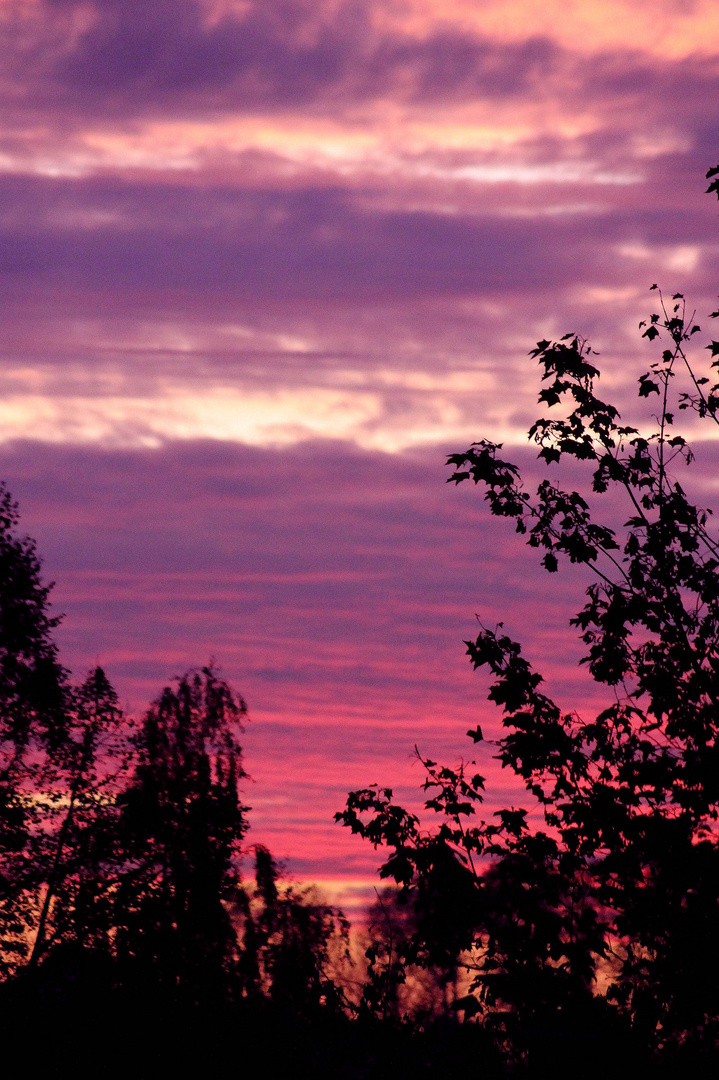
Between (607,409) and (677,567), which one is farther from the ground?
(607,409)

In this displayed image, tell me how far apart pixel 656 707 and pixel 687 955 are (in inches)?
122

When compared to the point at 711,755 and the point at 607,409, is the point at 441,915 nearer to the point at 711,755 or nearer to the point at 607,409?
the point at 711,755

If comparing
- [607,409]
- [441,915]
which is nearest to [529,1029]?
[441,915]

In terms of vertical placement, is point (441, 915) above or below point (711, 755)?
below

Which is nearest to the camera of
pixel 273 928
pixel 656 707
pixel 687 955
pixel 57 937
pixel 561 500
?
pixel 687 955

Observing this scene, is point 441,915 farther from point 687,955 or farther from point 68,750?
point 68,750

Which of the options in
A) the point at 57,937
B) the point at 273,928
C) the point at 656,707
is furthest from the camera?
the point at 57,937

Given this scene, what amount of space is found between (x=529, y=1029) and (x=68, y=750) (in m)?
27.6

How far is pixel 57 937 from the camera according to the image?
40.3 m

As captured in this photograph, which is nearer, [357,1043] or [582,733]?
[582,733]

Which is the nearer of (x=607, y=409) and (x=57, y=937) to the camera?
(x=607, y=409)

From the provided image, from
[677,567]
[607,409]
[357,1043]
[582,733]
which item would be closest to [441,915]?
[582,733]

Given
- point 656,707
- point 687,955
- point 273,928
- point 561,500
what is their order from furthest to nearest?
point 273,928, point 561,500, point 656,707, point 687,955

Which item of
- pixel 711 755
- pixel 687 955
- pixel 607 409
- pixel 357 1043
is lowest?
pixel 357 1043
